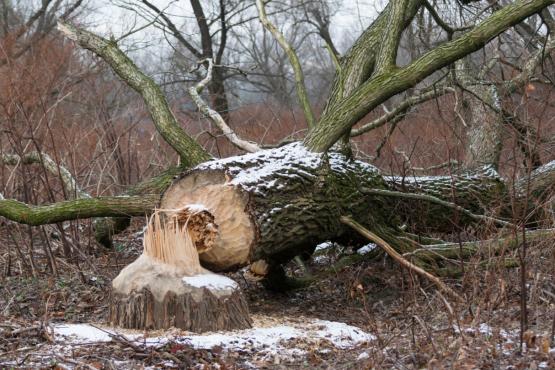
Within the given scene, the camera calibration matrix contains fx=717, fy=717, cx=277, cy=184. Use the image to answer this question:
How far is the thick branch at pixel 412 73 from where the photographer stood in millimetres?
5738

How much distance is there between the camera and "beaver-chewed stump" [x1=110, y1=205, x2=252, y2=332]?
4.47 meters

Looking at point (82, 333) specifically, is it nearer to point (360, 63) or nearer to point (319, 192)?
point (319, 192)

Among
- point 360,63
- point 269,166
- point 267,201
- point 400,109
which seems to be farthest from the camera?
point 400,109

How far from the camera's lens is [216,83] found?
18.6 m

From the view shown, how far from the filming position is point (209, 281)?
461 cm

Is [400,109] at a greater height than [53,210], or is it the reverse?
[400,109]

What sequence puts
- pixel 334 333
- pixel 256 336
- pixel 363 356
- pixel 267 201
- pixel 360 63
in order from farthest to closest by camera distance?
pixel 360 63, pixel 267 201, pixel 334 333, pixel 256 336, pixel 363 356

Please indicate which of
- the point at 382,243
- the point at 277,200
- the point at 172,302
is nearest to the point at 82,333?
the point at 172,302

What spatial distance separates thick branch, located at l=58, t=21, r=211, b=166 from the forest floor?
5.64 ft

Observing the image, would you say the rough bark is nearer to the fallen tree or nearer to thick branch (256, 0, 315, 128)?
the fallen tree

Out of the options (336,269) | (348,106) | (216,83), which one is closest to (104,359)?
(336,269)

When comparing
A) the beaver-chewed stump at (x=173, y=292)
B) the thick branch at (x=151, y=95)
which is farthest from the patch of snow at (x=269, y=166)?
the thick branch at (x=151, y=95)

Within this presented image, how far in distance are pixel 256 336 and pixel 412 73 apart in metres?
2.65

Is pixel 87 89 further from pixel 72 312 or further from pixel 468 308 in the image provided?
pixel 468 308
